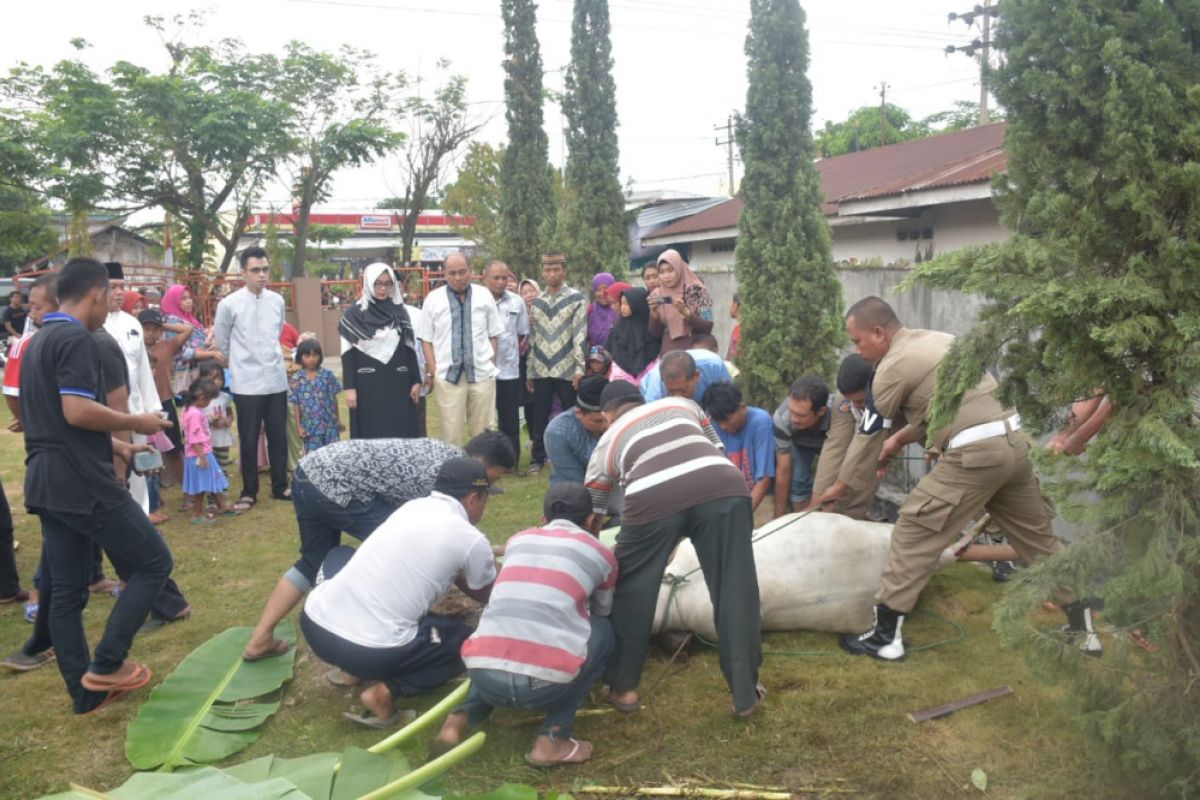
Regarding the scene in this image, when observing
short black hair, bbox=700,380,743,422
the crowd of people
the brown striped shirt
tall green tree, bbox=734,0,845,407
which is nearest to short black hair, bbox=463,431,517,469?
the crowd of people

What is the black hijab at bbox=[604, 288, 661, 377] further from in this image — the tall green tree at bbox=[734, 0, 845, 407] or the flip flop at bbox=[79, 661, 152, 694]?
the flip flop at bbox=[79, 661, 152, 694]

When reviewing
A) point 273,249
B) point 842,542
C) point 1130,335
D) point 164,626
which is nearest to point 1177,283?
point 1130,335

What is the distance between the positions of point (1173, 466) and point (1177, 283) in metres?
0.55

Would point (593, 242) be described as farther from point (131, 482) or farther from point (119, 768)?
point (119, 768)

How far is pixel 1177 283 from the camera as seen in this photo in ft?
→ 8.94

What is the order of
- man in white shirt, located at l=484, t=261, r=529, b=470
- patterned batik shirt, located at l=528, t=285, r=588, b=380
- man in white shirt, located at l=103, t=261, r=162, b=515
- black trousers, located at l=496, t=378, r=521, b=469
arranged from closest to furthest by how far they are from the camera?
man in white shirt, located at l=103, t=261, r=162, b=515
man in white shirt, located at l=484, t=261, r=529, b=470
patterned batik shirt, located at l=528, t=285, r=588, b=380
black trousers, located at l=496, t=378, r=521, b=469

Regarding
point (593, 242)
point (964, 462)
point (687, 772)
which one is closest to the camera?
point (687, 772)

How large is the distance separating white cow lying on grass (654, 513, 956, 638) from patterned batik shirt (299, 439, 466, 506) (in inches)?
52.2

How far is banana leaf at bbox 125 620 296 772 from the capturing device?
12.2 ft

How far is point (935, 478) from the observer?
167 inches

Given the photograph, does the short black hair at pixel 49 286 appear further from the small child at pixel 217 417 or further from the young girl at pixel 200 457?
the small child at pixel 217 417

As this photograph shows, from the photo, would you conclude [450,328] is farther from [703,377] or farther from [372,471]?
[372,471]

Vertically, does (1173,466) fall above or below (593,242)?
below

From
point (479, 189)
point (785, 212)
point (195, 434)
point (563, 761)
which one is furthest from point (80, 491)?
point (479, 189)
